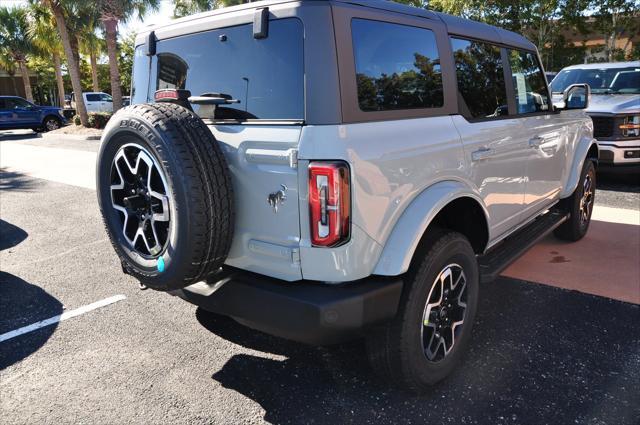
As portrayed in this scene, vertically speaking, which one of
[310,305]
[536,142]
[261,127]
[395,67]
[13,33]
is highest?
[13,33]

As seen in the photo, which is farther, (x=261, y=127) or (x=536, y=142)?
(x=536, y=142)

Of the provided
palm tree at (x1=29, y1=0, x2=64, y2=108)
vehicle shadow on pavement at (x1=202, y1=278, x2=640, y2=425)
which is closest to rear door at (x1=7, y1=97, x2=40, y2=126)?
palm tree at (x1=29, y1=0, x2=64, y2=108)

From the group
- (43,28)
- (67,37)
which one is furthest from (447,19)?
(43,28)

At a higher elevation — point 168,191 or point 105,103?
point 105,103

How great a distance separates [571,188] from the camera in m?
4.52

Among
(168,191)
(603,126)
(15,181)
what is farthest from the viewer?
(15,181)

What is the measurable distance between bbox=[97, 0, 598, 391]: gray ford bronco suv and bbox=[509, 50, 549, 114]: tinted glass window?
89 cm

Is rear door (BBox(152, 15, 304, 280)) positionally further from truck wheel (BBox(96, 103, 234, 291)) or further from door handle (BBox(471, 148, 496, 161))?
door handle (BBox(471, 148, 496, 161))

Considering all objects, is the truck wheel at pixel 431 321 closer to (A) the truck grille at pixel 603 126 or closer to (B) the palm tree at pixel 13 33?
(A) the truck grille at pixel 603 126

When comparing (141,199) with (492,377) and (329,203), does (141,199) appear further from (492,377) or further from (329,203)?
(492,377)

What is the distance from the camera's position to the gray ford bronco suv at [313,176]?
2.09 meters

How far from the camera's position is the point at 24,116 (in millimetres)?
22375

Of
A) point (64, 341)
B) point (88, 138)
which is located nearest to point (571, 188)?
point (64, 341)

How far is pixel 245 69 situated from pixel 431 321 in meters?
1.64
